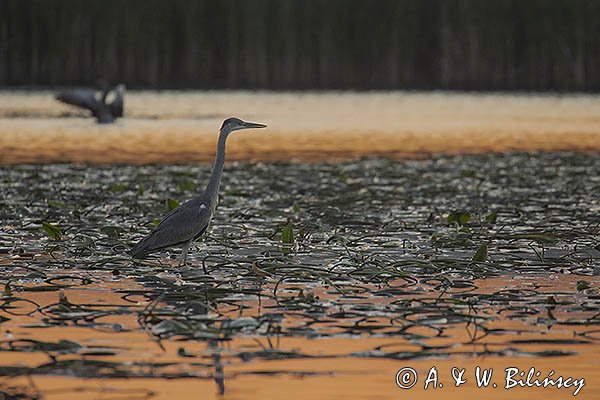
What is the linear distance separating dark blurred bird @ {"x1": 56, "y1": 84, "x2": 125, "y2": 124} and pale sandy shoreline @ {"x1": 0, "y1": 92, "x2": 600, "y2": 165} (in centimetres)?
61

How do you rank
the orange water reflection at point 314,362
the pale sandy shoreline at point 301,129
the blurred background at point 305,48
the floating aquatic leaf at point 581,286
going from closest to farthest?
the orange water reflection at point 314,362 → the floating aquatic leaf at point 581,286 → the pale sandy shoreline at point 301,129 → the blurred background at point 305,48

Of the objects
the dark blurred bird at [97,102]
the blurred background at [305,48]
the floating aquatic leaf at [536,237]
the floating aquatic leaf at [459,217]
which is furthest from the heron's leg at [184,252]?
the blurred background at [305,48]

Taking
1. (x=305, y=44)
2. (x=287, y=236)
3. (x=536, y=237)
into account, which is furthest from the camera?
(x=305, y=44)

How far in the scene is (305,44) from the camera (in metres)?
89.1

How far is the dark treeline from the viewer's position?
8812 centimetres

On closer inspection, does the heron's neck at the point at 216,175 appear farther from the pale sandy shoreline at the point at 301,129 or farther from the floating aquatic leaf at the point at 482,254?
the pale sandy shoreline at the point at 301,129

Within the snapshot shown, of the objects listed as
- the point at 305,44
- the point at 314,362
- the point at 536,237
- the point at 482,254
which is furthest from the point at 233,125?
the point at 305,44

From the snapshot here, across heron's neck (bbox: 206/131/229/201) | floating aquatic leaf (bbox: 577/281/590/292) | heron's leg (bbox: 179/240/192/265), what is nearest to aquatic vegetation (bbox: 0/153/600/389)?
floating aquatic leaf (bbox: 577/281/590/292)

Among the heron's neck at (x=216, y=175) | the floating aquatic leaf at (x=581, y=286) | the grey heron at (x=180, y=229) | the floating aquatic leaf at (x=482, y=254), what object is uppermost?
the heron's neck at (x=216, y=175)

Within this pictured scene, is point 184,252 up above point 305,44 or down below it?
below

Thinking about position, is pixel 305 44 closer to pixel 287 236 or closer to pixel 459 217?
pixel 459 217

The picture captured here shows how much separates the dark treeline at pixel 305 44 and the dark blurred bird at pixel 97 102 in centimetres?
4310

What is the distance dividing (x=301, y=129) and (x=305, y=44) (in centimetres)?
4679

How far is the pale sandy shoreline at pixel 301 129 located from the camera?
102 ft
